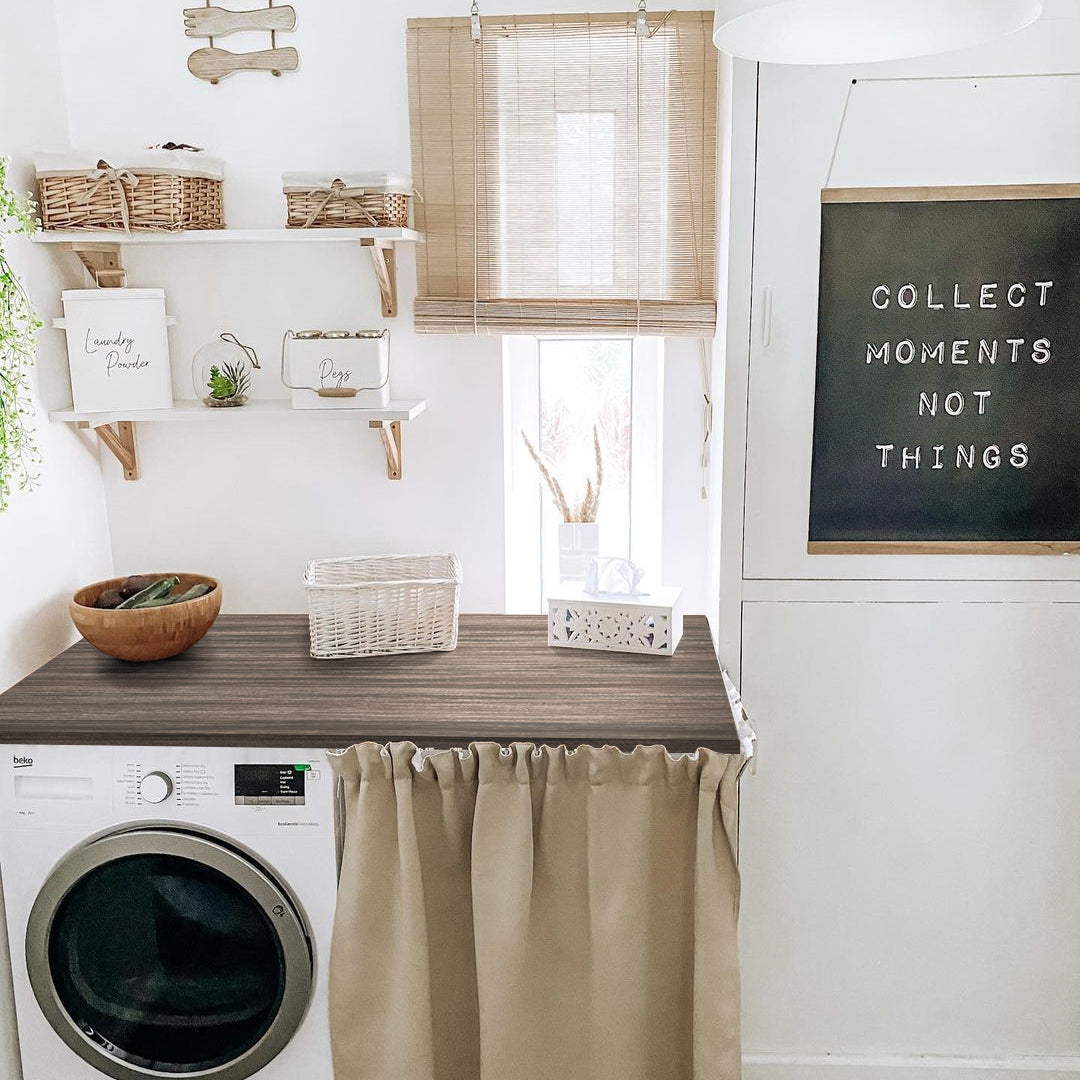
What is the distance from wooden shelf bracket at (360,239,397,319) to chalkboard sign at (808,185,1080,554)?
91 cm

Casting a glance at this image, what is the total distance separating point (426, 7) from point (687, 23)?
55 cm

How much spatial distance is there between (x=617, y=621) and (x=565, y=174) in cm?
96

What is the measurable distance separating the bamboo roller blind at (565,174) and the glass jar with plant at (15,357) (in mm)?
781

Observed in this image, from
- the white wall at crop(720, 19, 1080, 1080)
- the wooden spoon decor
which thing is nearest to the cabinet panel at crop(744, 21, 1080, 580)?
the white wall at crop(720, 19, 1080, 1080)

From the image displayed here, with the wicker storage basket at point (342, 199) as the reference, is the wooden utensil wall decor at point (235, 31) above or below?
above

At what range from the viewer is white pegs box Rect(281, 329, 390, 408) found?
7.28 ft

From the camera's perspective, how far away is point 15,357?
2068 mm

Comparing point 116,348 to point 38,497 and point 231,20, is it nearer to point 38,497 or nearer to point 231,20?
point 38,497

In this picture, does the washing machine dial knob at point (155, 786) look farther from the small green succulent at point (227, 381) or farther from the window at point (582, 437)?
the window at point (582, 437)

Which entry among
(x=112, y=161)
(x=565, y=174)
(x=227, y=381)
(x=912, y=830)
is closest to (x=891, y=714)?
(x=912, y=830)

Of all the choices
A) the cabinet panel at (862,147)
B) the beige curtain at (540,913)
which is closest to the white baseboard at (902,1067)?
the beige curtain at (540,913)

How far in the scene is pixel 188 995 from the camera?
1.94 m

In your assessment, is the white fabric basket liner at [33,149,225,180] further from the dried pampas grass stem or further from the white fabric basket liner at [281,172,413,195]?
the dried pampas grass stem

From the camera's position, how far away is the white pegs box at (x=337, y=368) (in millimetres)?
2219
